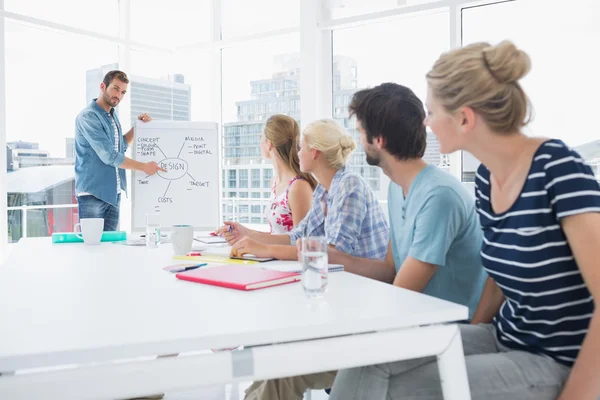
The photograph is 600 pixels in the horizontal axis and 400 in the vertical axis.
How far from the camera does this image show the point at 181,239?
74.7 inches

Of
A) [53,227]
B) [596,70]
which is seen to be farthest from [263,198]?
[596,70]

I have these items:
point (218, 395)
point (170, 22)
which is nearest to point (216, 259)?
point (218, 395)

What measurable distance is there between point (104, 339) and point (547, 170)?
0.87 meters

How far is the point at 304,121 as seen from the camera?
15.5 feet

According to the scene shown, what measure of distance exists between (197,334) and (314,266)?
36 centimetres

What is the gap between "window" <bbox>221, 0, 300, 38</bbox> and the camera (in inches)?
196

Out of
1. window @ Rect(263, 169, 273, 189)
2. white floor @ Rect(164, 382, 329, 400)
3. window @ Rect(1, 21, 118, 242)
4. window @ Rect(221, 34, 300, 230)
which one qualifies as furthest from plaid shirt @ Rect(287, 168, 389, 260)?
window @ Rect(263, 169, 273, 189)

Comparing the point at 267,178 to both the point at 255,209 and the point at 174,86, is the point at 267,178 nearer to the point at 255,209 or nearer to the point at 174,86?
the point at 255,209

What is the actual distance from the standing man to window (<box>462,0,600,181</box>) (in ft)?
8.93

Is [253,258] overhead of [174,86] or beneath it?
beneath

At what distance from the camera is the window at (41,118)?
420cm

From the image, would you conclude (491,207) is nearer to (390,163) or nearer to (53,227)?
(390,163)

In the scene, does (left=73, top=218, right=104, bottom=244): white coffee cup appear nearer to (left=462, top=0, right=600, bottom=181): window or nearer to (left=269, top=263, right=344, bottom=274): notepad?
(left=269, top=263, right=344, bottom=274): notepad

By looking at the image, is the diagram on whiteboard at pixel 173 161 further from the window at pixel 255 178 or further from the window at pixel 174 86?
the window at pixel 174 86
